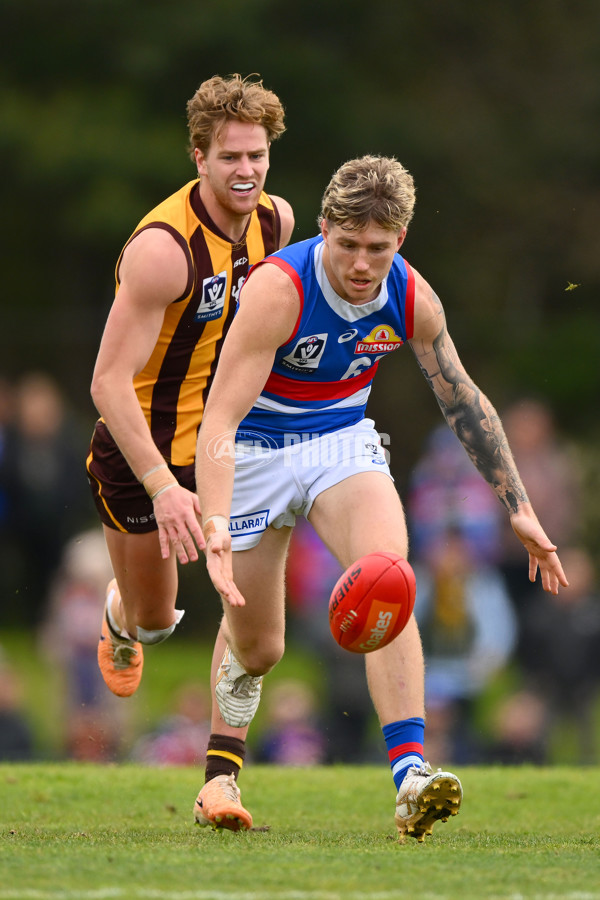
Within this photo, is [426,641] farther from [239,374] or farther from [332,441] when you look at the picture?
[239,374]

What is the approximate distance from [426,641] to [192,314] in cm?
395

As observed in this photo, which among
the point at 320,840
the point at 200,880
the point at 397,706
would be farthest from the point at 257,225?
the point at 200,880

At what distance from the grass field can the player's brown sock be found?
10.0 inches

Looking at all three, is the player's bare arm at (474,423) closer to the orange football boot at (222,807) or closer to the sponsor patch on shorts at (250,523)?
the sponsor patch on shorts at (250,523)

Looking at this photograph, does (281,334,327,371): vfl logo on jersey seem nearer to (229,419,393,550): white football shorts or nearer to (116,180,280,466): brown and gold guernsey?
(229,419,393,550): white football shorts

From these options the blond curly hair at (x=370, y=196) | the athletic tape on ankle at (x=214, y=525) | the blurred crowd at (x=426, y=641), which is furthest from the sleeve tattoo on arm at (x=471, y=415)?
the blurred crowd at (x=426, y=641)

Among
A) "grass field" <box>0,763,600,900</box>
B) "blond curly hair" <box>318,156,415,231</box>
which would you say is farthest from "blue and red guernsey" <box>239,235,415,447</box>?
"grass field" <box>0,763,600,900</box>

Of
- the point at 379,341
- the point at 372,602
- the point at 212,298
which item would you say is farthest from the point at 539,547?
the point at 212,298

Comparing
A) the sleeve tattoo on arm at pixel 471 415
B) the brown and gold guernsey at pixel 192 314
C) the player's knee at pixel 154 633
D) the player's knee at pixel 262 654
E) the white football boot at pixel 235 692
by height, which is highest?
the brown and gold guernsey at pixel 192 314

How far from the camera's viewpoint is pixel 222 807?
545cm

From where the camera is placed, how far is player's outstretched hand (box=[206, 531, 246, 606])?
4582 millimetres

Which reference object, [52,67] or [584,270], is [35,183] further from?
[584,270]

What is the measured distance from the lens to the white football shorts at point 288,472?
17.5 feet

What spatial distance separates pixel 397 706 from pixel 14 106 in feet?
37.4
